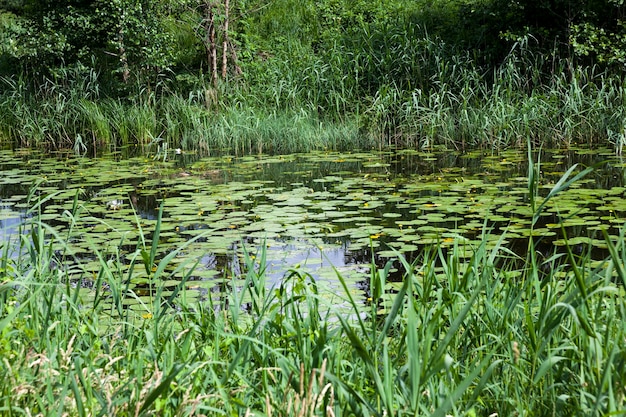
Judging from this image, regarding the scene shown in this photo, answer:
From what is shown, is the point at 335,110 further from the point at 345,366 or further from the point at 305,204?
the point at 345,366

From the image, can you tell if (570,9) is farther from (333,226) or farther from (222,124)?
(333,226)

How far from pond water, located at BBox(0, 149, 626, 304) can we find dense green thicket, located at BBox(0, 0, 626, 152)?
794 mm

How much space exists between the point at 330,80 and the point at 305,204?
190 inches

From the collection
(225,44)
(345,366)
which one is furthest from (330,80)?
(345,366)

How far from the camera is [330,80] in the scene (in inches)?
423

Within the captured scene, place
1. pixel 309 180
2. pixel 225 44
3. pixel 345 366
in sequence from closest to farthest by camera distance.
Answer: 1. pixel 345 366
2. pixel 309 180
3. pixel 225 44

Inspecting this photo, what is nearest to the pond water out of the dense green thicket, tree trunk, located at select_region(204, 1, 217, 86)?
the dense green thicket

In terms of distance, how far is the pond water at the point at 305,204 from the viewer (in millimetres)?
4871

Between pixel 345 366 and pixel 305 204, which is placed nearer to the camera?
pixel 345 366

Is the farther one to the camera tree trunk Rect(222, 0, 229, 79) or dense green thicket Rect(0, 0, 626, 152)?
tree trunk Rect(222, 0, 229, 79)

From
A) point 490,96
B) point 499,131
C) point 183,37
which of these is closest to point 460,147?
point 499,131

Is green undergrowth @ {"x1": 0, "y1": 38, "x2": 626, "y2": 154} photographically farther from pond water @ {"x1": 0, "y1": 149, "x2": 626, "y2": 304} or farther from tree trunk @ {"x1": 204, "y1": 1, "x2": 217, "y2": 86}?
pond water @ {"x1": 0, "y1": 149, "x2": 626, "y2": 304}

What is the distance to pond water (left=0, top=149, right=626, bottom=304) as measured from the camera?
487cm

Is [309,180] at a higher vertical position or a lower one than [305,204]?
higher
